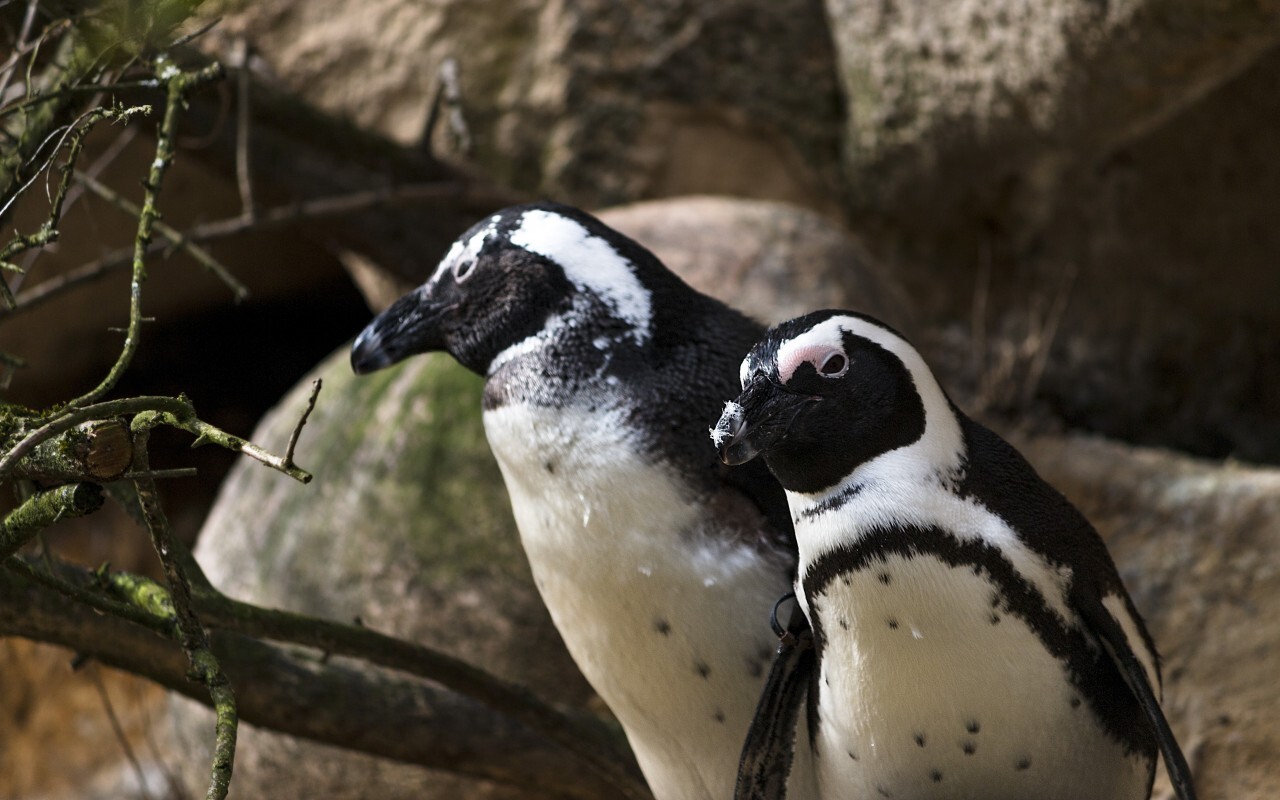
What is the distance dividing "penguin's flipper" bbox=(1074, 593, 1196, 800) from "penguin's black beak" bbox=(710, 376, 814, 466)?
34 centimetres

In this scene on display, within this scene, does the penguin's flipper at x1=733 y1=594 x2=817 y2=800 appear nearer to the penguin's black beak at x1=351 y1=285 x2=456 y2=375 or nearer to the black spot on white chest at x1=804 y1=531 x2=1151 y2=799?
the black spot on white chest at x1=804 y1=531 x2=1151 y2=799

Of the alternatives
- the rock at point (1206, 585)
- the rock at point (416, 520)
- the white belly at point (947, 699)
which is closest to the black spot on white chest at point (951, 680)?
the white belly at point (947, 699)

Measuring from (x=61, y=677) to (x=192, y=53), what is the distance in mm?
1989

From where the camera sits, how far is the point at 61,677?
12.2 ft

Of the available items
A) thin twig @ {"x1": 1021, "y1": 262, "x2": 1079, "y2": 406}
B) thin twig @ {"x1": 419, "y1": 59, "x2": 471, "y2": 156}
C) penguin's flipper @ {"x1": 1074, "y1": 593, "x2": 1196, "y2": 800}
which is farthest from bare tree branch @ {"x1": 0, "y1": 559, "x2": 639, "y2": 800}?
thin twig @ {"x1": 1021, "y1": 262, "x2": 1079, "y2": 406}

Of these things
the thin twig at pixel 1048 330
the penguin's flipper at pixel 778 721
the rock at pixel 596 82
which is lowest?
the thin twig at pixel 1048 330

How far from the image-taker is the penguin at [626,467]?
1513 millimetres

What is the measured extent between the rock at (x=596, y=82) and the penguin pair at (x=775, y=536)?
185 centimetres

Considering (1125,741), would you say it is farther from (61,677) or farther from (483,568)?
(61,677)

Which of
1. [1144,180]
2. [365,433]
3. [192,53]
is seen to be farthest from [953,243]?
[192,53]

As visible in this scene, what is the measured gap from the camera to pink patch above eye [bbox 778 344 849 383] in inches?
50.3

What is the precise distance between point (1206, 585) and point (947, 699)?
4.71 feet

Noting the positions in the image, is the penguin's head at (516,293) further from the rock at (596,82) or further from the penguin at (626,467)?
the rock at (596,82)

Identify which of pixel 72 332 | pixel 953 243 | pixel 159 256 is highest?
pixel 159 256
